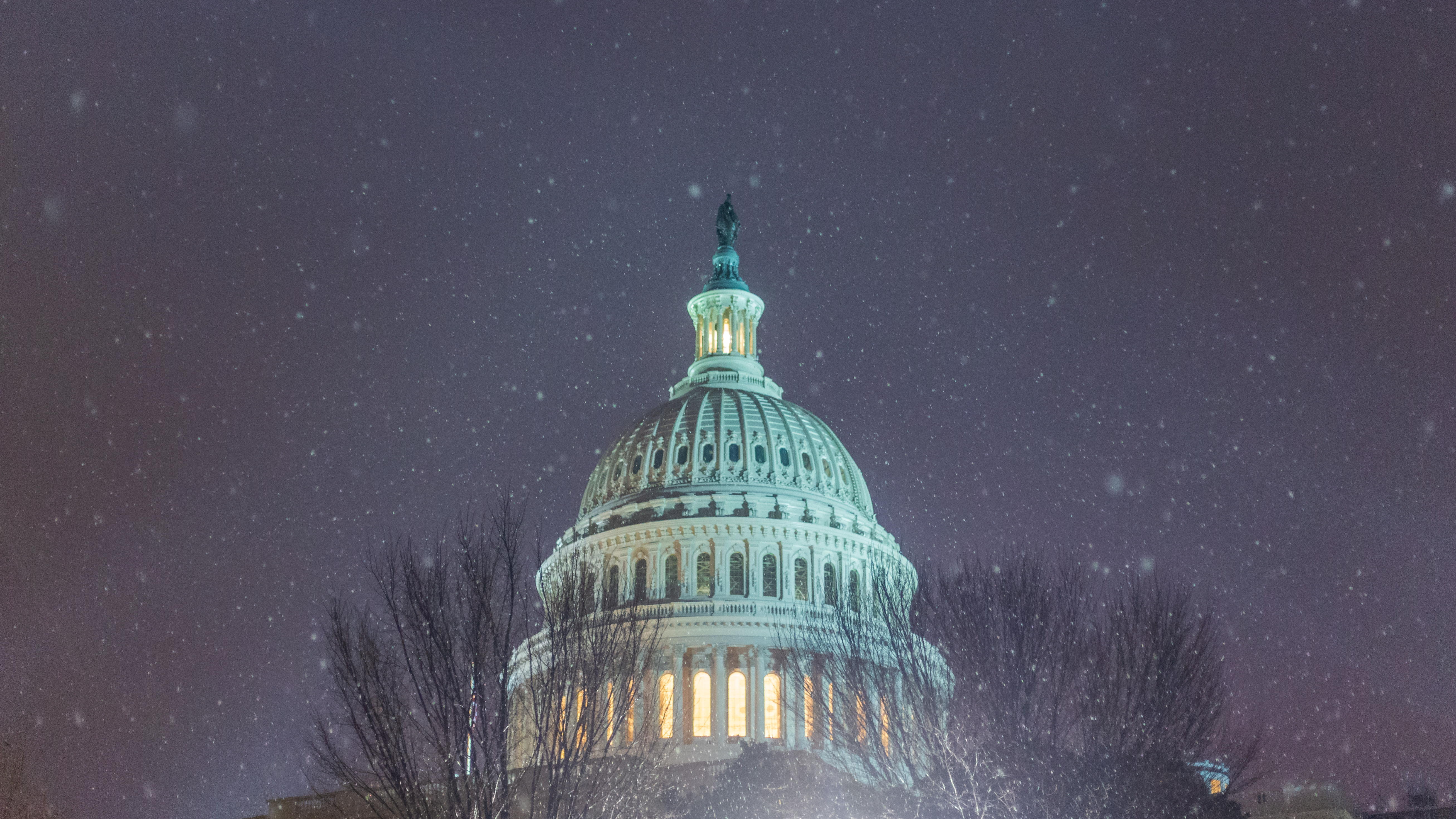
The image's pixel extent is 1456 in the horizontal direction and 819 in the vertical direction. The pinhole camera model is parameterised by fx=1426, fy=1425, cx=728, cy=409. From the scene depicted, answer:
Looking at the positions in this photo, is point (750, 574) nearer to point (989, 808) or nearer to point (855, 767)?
point (855, 767)

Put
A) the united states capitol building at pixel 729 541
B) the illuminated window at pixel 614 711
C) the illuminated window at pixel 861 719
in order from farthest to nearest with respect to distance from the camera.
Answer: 1. the united states capitol building at pixel 729 541
2. the illuminated window at pixel 861 719
3. the illuminated window at pixel 614 711

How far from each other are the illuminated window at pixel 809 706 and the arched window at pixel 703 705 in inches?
297

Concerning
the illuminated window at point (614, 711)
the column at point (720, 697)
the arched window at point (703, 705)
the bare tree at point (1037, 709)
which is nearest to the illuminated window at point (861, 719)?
the bare tree at point (1037, 709)

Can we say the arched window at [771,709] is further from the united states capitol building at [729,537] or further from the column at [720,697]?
the column at [720,697]

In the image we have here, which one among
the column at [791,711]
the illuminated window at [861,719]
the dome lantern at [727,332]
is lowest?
the illuminated window at [861,719]

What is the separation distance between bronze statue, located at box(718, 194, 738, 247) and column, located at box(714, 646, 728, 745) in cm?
4217

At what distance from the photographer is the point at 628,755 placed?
4291cm

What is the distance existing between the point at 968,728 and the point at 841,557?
5496 cm

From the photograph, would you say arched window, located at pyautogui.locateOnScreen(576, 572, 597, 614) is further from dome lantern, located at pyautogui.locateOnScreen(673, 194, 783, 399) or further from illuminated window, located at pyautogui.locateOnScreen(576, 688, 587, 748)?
dome lantern, located at pyautogui.locateOnScreen(673, 194, 783, 399)

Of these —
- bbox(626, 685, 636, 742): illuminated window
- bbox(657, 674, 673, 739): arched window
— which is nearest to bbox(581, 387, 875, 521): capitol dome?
bbox(657, 674, 673, 739): arched window

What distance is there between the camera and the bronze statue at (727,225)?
115 meters

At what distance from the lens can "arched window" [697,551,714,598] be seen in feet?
297

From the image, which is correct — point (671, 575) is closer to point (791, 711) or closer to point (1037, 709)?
point (791, 711)

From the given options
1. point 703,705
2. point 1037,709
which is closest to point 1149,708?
point 1037,709
